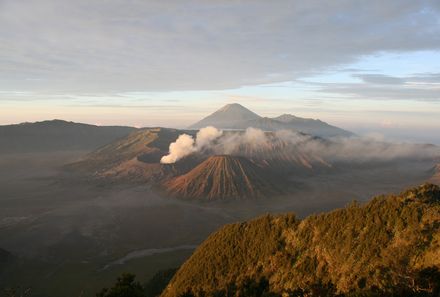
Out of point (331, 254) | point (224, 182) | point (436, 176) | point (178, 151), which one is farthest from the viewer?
point (178, 151)

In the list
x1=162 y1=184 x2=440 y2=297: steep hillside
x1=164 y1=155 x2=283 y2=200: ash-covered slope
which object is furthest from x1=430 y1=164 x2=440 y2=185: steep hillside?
x1=162 y1=184 x2=440 y2=297: steep hillside

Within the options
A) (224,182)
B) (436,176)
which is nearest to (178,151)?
(224,182)

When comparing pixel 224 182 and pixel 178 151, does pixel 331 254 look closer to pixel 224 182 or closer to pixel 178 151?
pixel 224 182

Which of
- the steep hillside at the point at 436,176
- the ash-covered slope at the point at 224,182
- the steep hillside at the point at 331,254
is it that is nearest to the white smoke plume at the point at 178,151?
the ash-covered slope at the point at 224,182

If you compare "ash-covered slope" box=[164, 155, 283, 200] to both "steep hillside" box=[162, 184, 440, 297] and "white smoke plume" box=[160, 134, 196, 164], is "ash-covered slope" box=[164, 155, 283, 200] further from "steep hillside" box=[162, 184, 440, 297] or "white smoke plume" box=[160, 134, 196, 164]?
"steep hillside" box=[162, 184, 440, 297]

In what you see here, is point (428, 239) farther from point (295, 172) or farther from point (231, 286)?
point (295, 172)

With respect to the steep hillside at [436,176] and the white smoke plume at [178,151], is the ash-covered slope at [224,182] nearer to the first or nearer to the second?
the white smoke plume at [178,151]

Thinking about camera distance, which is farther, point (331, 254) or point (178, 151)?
point (178, 151)

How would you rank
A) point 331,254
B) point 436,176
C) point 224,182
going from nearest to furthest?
point 331,254 → point 224,182 → point 436,176

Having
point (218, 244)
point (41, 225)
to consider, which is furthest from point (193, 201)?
point (218, 244)
